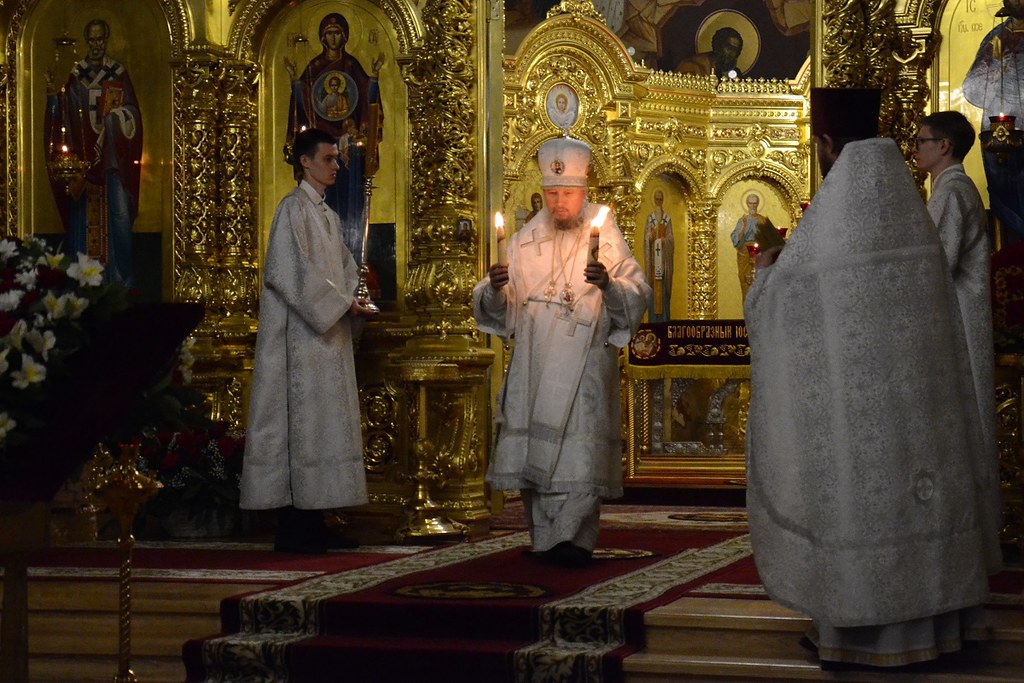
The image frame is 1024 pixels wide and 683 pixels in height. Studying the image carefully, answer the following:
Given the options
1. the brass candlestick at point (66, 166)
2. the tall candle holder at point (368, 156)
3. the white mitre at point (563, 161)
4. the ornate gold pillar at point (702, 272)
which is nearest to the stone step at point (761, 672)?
the white mitre at point (563, 161)

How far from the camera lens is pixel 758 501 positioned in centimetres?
496

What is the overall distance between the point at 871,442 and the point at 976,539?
0.47m

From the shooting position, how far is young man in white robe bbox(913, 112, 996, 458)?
252 inches

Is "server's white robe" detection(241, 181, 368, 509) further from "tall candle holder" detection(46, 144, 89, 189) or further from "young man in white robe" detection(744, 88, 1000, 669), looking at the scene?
"young man in white robe" detection(744, 88, 1000, 669)

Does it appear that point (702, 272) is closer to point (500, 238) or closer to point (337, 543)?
point (337, 543)

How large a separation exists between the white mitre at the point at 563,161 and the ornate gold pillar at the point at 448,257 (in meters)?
1.60

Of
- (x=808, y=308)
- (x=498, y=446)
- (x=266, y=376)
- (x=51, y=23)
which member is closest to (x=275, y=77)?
(x=51, y=23)

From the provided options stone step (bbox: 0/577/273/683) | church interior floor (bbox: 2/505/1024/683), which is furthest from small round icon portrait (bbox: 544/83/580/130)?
stone step (bbox: 0/577/273/683)

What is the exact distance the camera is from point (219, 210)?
9.38 m

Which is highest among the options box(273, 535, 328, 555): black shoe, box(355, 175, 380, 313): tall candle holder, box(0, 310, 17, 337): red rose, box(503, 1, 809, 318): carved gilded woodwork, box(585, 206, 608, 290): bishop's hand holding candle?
box(503, 1, 809, 318): carved gilded woodwork

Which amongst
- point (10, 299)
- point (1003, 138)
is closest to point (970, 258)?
point (1003, 138)

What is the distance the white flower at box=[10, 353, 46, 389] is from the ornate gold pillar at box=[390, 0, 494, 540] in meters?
4.30

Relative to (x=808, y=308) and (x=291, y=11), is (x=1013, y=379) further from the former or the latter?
(x=291, y=11)

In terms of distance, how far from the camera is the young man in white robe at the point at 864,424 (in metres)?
4.75
